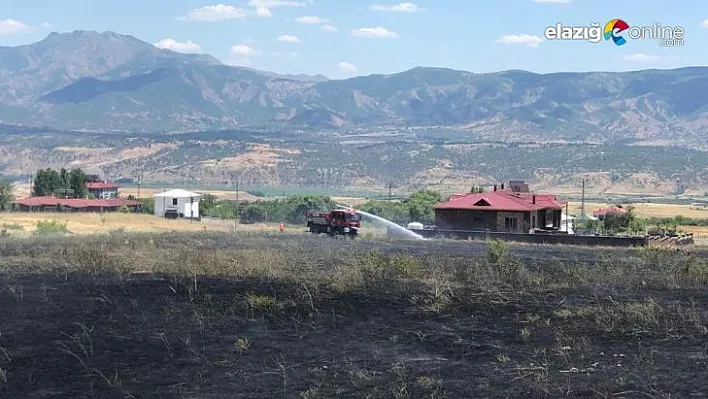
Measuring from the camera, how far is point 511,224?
58.1 meters

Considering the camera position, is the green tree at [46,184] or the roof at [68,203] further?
the green tree at [46,184]

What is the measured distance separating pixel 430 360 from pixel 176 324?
696cm

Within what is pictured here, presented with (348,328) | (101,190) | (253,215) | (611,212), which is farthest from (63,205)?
(348,328)

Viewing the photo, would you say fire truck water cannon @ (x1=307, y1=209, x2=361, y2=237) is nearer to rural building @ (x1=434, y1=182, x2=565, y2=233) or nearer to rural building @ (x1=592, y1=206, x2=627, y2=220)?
rural building @ (x1=434, y1=182, x2=565, y2=233)

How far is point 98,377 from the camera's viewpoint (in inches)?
683

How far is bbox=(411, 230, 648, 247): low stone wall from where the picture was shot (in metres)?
51.2

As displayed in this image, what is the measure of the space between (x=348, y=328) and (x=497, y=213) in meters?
37.6

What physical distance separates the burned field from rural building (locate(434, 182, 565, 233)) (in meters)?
22.3

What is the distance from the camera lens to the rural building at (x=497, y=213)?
58.0m

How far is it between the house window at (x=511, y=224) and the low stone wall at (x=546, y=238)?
210 cm

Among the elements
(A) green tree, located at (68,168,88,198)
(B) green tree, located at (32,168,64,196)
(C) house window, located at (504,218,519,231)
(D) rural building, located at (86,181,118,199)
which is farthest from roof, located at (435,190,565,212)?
(D) rural building, located at (86,181,118,199)

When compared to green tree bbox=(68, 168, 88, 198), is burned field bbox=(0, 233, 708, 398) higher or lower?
lower

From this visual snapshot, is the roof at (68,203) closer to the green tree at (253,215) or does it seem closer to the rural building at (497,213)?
the green tree at (253,215)

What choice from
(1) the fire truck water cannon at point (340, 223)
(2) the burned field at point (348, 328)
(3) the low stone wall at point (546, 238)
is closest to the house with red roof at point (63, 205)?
(1) the fire truck water cannon at point (340, 223)
